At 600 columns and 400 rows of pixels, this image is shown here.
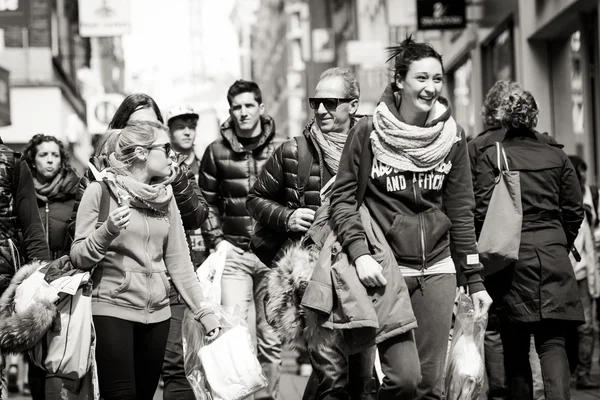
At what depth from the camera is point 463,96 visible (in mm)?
23281

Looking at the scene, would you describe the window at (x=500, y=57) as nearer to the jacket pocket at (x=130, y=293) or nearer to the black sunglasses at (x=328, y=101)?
the black sunglasses at (x=328, y=101)

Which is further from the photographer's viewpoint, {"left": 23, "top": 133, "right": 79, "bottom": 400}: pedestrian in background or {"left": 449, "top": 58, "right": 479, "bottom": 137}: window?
{"left": 449, "top": 58, "right": 479, "bottom": 137}: window

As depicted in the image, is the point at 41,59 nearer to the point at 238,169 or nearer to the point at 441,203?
the point at 238,169

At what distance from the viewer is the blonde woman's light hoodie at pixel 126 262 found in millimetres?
5738

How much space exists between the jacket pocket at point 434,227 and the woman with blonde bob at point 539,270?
1.44 metres

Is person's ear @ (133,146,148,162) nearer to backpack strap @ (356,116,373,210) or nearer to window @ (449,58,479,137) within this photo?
backpack strap @ (356,116,373,210)

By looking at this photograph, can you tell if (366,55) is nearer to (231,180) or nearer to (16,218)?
(231,180)

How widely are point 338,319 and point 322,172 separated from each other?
1550 millimetres

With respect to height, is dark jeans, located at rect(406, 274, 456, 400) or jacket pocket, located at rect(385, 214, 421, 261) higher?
jacket pocket, located at rect(385, 214, 421, 261)

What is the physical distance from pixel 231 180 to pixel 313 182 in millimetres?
1721

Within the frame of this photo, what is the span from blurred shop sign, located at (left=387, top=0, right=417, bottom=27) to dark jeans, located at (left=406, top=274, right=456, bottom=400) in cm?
1787

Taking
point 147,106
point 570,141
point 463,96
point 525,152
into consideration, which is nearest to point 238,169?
point 147,106

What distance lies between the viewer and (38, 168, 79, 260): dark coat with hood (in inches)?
348

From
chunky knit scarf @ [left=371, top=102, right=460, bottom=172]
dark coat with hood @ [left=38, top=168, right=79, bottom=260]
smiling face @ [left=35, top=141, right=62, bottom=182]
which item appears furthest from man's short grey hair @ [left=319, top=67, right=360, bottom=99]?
smiling face @ [left=35, top=141, right=62, bottom=182]
